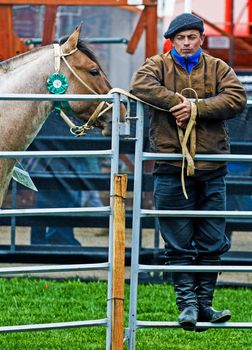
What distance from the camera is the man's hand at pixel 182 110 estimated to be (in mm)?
6129

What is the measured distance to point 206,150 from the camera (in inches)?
247

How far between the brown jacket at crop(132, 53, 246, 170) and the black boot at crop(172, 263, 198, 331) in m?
0.65

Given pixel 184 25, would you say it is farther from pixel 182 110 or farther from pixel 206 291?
pixel 206 291

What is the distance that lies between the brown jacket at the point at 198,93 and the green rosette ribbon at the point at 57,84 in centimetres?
84

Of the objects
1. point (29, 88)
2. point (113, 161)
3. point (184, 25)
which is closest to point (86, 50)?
point (29, 88)

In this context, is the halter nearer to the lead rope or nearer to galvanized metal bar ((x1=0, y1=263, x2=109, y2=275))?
the lead rope

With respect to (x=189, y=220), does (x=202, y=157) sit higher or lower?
higher

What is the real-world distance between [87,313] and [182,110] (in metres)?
2.67

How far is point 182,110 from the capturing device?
20.1 feet

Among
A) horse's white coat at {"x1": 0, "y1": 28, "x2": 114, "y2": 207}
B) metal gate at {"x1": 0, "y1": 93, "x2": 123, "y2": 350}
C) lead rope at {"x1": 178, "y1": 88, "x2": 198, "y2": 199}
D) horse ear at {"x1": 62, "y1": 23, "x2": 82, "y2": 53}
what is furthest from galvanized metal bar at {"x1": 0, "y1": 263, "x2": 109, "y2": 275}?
horse ear at {"x1": 62, "y1": 23, "x2": 82, "y2": 53}

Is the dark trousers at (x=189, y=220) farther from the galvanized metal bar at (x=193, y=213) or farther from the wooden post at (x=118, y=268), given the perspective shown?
the wooden post at (x=118, y=268)

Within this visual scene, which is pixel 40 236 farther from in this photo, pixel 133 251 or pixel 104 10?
pixel 104 10

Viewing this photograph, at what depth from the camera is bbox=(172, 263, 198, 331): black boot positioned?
6207 millimetres

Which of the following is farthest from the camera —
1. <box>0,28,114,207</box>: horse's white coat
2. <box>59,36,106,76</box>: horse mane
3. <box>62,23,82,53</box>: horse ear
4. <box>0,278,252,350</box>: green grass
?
<box>0,278,252,350</box>: green grass
